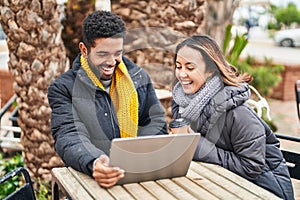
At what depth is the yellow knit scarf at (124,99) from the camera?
268 cm

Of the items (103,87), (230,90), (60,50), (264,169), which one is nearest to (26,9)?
(60,50)

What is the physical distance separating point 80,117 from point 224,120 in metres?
0.74

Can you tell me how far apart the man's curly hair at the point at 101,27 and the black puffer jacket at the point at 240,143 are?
61 cm

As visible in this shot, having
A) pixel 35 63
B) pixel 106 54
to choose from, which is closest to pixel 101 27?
pixel 106 54

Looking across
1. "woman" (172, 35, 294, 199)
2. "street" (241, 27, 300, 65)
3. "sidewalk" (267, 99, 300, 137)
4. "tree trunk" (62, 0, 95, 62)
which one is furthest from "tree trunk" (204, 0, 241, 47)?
"street" (241, 27, 300, 65)

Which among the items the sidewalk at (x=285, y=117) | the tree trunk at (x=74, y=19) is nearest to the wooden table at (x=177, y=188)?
the tree trunk at (x=74, y=19)

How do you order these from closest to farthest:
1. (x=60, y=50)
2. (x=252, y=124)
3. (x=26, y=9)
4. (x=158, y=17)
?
1. (x=252, y=124)
2. (x=26, y=9)
3. (x=60, y=50)
4. (x=158, y=17)

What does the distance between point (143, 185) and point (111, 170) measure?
0.18m

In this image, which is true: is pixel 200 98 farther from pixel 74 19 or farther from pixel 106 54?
pixel 74 19

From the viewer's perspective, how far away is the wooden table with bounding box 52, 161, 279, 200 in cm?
208

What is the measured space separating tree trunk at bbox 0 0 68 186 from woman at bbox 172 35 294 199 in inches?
80.9

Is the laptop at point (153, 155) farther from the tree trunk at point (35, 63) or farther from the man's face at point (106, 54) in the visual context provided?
the tree trunk at point (35, 63)

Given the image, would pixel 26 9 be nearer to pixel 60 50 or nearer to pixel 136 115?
pixel 60 50

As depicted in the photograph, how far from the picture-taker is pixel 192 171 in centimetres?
240
